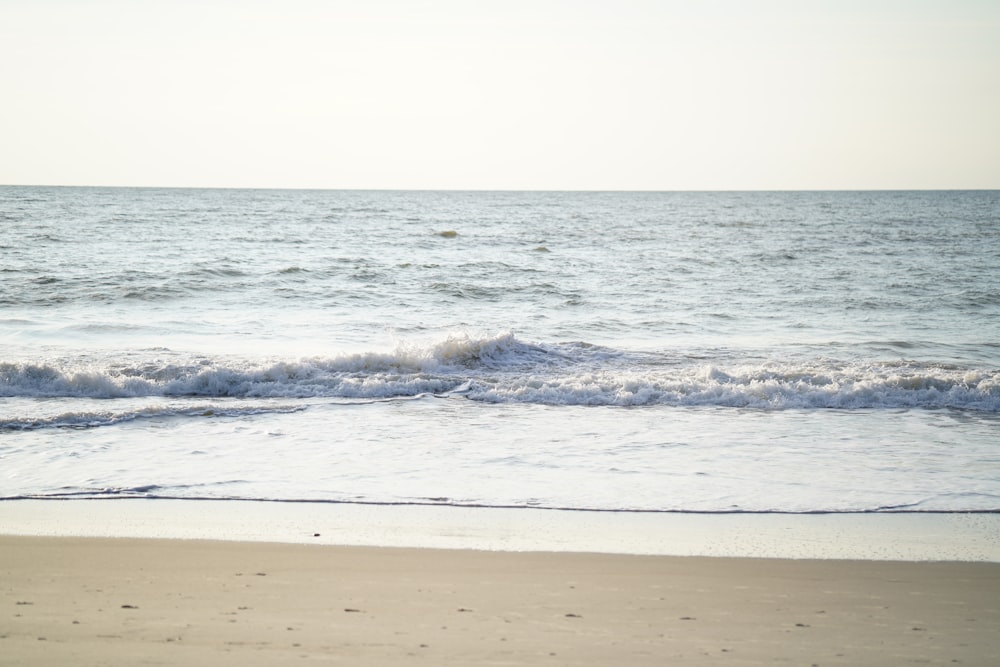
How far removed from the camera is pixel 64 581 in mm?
4727

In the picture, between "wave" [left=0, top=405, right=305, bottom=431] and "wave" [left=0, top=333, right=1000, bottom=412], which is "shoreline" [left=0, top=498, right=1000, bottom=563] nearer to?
"wave" [left=0, top=405, right=305, bottom=431]

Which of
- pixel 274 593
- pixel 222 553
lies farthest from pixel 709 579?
pixel 222 553

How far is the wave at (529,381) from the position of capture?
445 inches

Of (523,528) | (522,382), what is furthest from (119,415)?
(523,528)

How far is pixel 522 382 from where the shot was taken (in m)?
12.2

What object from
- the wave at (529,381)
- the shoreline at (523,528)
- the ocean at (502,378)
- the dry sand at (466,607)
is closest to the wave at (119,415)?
the ocean at (502,378)

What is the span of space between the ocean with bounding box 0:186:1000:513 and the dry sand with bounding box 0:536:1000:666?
4.56 feet

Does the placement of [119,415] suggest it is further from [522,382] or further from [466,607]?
[466,607]

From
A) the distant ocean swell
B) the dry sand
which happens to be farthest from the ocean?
the dry sand

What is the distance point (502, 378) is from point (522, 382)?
601 mm

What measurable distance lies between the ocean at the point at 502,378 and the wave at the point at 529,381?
1.8 inches

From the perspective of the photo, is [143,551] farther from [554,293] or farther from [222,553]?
[554,293]

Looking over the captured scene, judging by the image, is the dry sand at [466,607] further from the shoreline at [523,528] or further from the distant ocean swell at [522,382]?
the distant ocean swell at [522,382]

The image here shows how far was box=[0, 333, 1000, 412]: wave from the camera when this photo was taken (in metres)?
11.3
